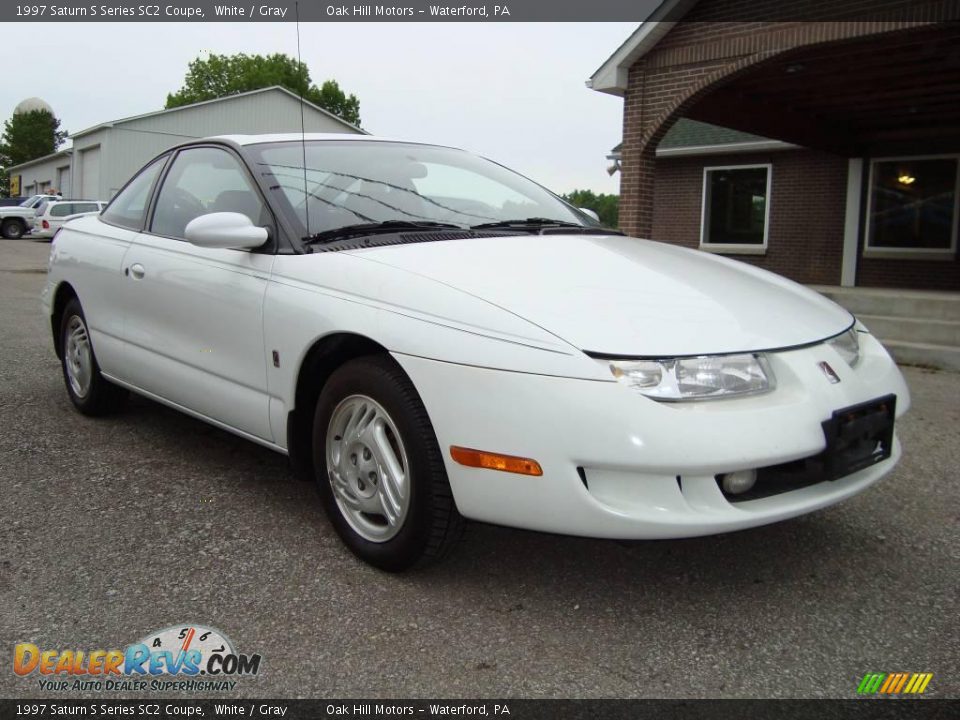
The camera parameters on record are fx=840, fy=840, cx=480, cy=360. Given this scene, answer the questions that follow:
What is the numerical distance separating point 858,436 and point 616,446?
0.86 m

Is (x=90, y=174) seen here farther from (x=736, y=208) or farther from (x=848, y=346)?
(x=848, y=346)

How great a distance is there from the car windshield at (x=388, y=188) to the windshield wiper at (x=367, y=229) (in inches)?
0.9

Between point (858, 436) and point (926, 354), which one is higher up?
point (858, 436)

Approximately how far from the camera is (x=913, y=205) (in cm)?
1273

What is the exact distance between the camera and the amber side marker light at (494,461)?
2.36m

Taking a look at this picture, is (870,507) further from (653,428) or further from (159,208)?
(159,208)

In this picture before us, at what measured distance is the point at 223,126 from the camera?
1363 inches

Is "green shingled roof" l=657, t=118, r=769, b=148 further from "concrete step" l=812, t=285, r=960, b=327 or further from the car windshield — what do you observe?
the car windshield

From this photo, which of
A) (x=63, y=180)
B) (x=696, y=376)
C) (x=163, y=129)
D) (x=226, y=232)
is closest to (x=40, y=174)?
(x=63, y=180)

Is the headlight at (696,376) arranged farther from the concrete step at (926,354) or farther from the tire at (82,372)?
the concrete step at (926,354)

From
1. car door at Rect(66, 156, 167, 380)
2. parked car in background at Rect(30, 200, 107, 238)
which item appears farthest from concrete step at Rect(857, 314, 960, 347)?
parked car in background at Rect(30, 200, 107, 238)

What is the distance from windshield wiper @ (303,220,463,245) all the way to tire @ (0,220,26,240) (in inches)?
1387

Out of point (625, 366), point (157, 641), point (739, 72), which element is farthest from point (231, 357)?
point (739, 72)

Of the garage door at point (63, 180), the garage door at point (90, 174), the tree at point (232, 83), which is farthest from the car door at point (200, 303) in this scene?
the tree at point (232, 83)
